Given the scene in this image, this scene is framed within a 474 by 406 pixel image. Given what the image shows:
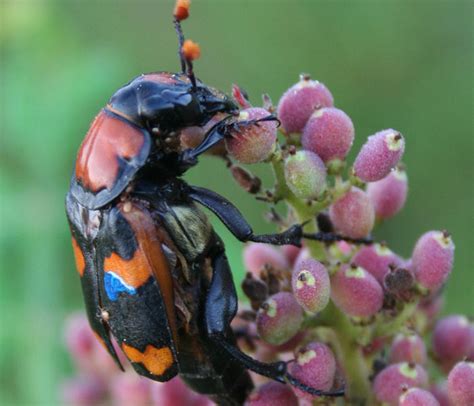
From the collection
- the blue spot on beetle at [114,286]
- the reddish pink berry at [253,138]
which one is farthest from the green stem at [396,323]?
the blue spot on beetle at [114,286]

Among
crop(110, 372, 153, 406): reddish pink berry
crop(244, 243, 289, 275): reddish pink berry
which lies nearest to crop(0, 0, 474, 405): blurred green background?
crop(110, 372, 153, 406): reddish pink berry

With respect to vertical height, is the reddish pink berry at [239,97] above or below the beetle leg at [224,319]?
above

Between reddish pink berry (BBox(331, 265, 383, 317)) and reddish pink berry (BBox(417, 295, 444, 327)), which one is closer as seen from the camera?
reddish pink berry (BBox(331, 265, 383, 317))

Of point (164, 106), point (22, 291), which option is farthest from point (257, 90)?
point (164, 106)

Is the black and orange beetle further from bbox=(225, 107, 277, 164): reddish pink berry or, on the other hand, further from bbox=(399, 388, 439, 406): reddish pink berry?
bbox=(399, 388, 439, 406): reddish pink berry

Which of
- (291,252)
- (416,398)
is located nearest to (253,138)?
(291,252)

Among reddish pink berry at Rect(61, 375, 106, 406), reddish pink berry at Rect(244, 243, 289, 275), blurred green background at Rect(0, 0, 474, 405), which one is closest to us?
reddish pink berry at Rect(244, 243, 289, 275)

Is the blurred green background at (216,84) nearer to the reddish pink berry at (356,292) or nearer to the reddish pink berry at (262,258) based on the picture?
the reddish pink berry at (262,258)
